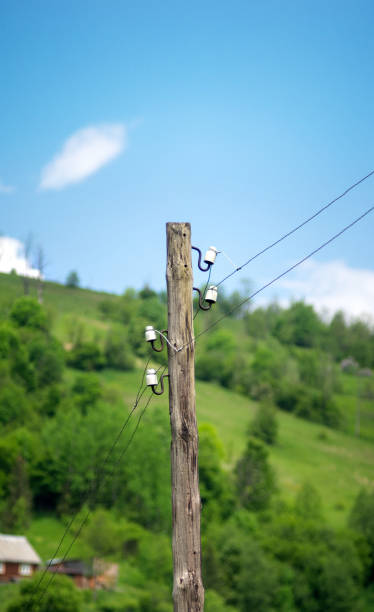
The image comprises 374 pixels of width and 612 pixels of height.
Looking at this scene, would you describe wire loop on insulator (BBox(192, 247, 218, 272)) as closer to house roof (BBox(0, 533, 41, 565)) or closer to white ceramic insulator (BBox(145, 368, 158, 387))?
white ceramic insulator (BBox(145, 368, 158, 387))

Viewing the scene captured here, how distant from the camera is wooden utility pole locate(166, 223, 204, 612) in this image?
701cm

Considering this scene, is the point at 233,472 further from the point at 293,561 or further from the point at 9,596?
the point at 9,596

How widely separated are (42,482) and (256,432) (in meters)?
30.9

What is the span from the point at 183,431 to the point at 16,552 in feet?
140

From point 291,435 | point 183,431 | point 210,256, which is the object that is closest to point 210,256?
point 210,256

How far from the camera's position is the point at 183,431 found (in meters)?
7.24

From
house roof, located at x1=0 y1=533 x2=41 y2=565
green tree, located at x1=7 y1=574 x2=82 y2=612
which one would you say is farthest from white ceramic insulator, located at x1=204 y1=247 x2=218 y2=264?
house roof, located at x1=0 y1=533 x2=41 y2=565

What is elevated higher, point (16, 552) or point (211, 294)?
point (211, 294)

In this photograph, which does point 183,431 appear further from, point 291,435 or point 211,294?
point 291,435

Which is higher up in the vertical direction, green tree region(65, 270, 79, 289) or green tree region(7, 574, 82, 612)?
green tree region(65, 270, 79, 289)

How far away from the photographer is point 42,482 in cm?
6631

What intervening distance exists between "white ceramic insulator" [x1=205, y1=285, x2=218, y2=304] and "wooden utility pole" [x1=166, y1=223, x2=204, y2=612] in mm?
356

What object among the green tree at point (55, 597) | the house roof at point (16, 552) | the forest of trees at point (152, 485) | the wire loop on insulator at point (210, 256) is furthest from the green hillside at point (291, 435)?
the wire loop on insulator at point (210, 256)

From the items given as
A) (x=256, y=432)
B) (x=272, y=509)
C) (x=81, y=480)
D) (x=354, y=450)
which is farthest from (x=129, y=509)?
(x=354, y=450)
